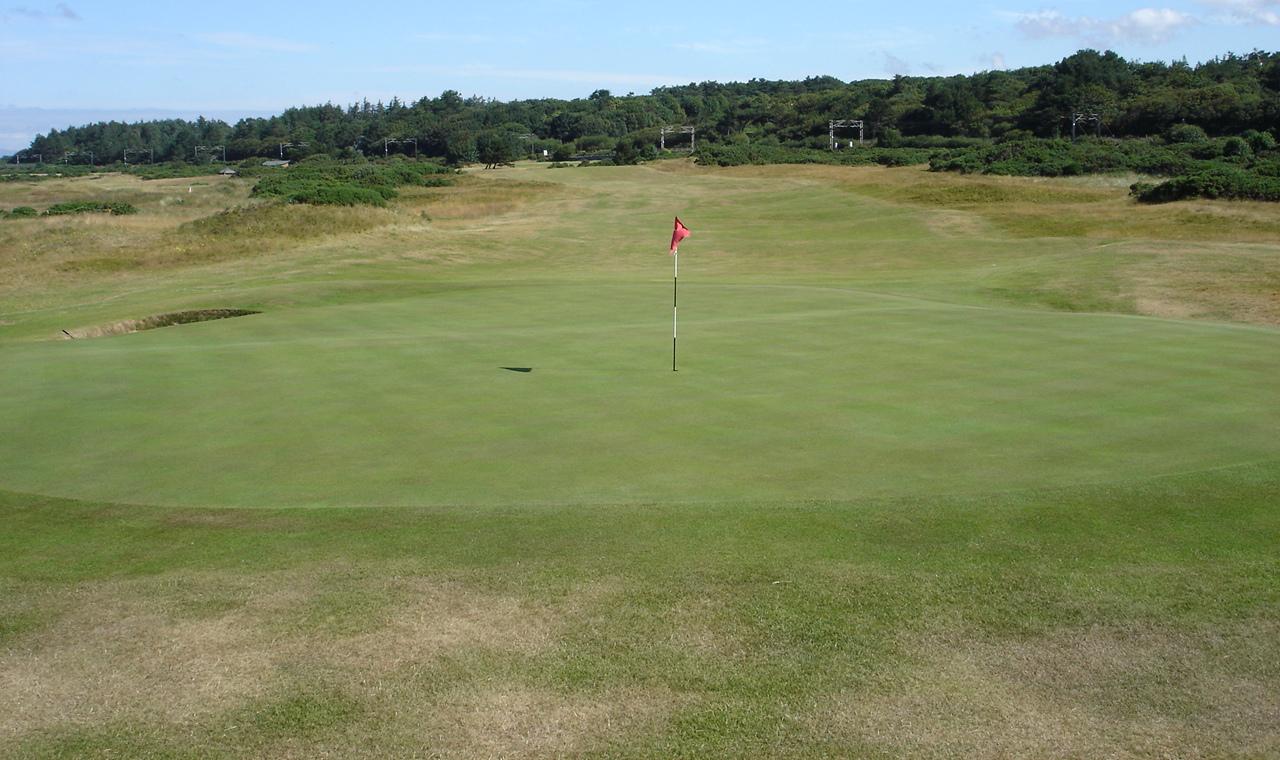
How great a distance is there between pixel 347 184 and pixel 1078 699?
64.9 metres

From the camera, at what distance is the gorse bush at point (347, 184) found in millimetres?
59031

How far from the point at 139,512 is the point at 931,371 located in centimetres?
1187

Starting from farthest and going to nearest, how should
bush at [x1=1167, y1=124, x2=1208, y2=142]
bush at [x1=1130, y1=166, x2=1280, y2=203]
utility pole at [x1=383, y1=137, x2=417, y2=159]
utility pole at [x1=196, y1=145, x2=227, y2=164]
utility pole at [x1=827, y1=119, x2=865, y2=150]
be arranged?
utility pole at [x1=196, y1=145, x2=227, y2=164]
utility pole at [x1=383, y1=137, x2=417, y2=159]
utility pole at [x1=827, y1=119, x2=865, y2=150]
bush at [x1=1167, y1=124, x2=1208, y2=142]
bush at [x1=1130, y1=166, x2=1280, y2=203]

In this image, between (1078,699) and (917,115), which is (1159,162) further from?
(1078,699)

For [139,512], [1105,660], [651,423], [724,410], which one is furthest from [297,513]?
[1105,660]

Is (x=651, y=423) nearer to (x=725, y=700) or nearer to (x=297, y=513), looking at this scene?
(x=297, y=513)

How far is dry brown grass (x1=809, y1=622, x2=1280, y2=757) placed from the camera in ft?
20.5

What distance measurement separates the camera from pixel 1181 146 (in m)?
69.4

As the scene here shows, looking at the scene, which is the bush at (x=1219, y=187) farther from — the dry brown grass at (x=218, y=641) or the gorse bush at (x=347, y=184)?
the dry brown grass at (x=218, y=641)

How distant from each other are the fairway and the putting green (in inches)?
3.5

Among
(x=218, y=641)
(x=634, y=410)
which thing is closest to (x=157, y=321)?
(x=634, y=410)

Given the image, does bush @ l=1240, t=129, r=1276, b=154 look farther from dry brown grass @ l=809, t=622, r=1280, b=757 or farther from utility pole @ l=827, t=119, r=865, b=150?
dry brown grass @ l=809, t=622, r=1280, b=757

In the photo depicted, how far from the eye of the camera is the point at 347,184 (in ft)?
219

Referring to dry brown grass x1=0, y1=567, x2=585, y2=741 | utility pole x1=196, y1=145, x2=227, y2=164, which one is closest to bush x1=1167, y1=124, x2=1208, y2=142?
dry brown grass x1=0, y1=567, x2=585, y2=741
